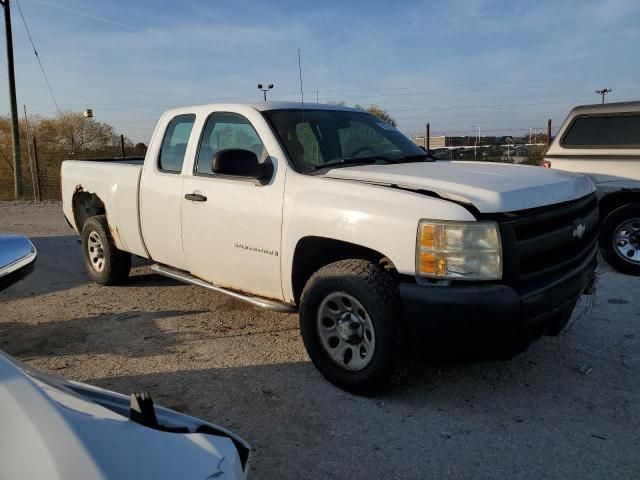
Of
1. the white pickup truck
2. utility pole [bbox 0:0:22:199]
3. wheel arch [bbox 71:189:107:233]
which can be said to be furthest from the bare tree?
the white pickup truck

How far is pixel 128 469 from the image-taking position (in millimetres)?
1305

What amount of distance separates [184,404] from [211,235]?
4.53 feet

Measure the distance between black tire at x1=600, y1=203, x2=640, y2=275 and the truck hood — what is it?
2.93m

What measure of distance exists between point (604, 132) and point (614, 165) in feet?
1.56

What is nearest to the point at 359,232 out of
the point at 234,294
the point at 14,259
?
the point at 234,294

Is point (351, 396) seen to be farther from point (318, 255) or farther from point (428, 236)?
point (428, 236)

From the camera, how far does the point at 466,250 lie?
283 cm

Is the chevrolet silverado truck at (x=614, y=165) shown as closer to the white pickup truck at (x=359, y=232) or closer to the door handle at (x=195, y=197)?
the white pickup truck at (x=359, y=232)

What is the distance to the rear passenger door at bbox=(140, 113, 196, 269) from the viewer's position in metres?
4.60

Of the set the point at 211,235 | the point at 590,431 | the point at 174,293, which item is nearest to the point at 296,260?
the point at 211,235

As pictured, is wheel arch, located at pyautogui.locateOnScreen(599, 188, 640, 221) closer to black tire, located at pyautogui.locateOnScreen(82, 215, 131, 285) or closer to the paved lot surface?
the paved lot surface

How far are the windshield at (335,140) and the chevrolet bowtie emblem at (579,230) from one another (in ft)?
4.71

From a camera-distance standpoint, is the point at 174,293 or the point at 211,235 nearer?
the point at 211,235

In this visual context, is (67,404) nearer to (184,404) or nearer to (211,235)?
(184,404)
